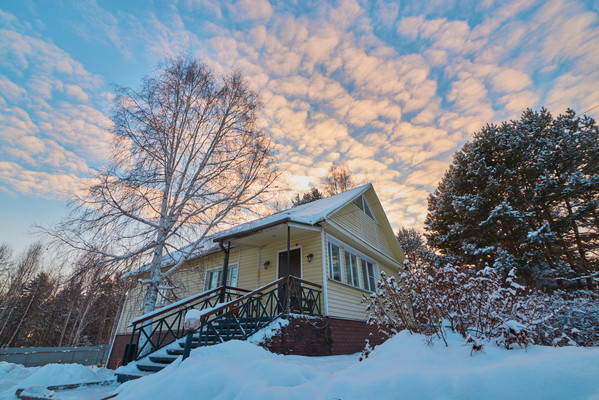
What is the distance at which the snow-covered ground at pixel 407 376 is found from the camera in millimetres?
1735

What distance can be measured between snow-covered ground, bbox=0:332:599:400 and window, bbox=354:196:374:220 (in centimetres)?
908

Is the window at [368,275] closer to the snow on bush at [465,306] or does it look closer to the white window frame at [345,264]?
the white window frame at [345,264]

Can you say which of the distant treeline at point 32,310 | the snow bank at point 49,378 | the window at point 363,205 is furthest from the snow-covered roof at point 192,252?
the distant treeline at point 32,310

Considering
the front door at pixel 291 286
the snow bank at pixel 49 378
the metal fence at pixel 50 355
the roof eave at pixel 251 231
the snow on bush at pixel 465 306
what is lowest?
the metal fence at pixel 50 355

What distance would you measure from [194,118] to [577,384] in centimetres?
1034

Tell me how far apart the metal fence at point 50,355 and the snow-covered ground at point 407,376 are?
676 inches

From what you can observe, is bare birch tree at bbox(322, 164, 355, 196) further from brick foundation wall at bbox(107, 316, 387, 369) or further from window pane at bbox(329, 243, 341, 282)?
brick foundation wall at bbox(107, 316, 387, 369)

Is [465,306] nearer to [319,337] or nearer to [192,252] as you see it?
[319,337]

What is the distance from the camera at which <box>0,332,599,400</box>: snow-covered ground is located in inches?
68.3

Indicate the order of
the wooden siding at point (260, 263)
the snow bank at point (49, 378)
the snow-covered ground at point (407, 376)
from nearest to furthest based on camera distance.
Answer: the snow-covered ground at point (407, 376) → the snow bank at point (49, 378) → the wooden siding at point (260, 263)

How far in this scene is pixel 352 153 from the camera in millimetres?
12234

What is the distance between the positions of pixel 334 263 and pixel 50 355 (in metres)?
18.0

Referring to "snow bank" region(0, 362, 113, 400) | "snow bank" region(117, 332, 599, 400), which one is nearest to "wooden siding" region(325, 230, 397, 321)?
"snow bank" region(117, 332, 599, 400)

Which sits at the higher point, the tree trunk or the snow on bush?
the tree trunk
